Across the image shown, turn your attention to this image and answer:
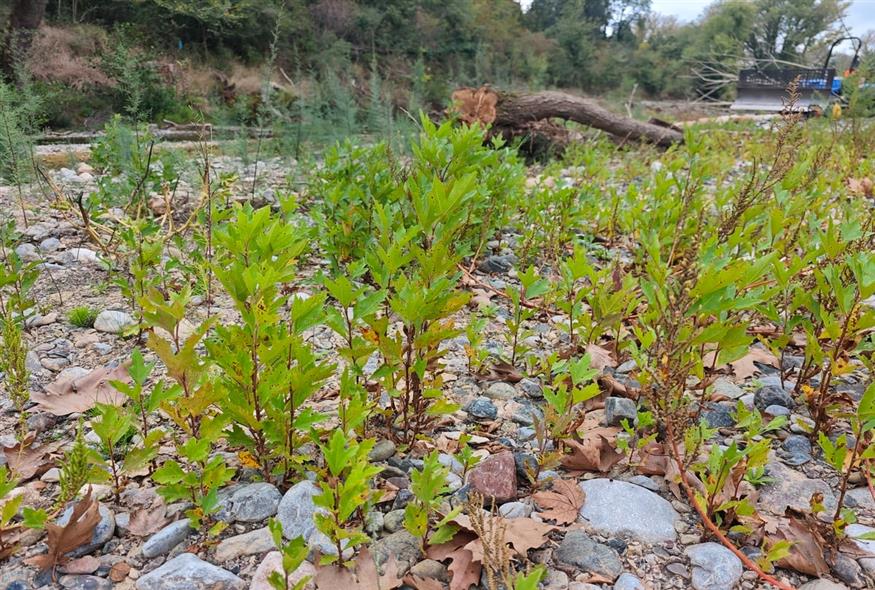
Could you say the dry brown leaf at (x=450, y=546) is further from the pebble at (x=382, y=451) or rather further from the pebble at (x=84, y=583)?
the pebble at (x=84, y=583)

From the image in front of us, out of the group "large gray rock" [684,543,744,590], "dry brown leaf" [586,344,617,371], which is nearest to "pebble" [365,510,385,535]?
"large gray rock" [684,543,744,590]

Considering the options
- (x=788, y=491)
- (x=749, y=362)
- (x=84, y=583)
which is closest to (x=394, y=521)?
(x=84, y=583)

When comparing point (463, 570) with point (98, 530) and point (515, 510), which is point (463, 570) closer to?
point (515, 510)

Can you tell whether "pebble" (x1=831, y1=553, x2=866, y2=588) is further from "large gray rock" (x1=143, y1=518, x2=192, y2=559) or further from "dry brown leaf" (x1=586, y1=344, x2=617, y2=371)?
"large gray rock" (x1=143, y1=518, x2=192, y2=559)

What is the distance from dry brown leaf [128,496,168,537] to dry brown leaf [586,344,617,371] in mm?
1472

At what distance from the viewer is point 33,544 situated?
1.42m

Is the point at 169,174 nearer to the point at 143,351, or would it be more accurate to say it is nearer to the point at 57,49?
the point at 143,351

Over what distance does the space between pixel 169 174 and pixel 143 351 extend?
68.0 inches

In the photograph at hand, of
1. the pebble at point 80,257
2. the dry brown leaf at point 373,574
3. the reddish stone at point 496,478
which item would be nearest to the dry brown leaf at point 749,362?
the reddish stone at point 496,478

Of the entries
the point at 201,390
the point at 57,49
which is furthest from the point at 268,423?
the point at 57,49

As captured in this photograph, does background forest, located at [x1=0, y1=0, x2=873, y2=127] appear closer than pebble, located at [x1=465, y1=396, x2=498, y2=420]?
No

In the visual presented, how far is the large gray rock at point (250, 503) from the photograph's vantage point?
149 centimetres

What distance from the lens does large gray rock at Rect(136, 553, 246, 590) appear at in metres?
1.27

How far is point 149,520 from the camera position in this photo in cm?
149
